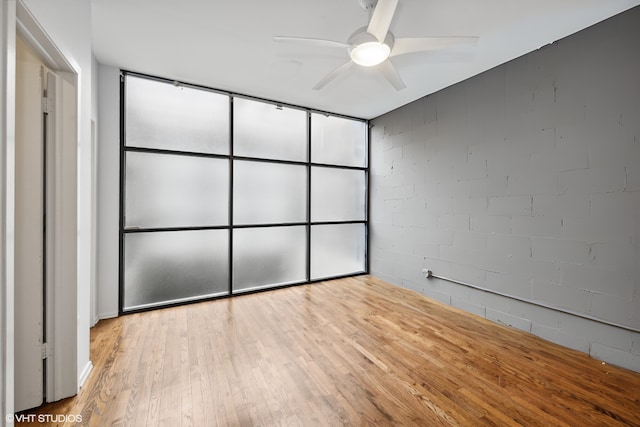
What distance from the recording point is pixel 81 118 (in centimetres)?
185

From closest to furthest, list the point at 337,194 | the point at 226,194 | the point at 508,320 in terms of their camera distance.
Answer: the point at 508,320
the point at 226,194
the point at 337,194

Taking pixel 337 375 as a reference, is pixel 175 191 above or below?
above

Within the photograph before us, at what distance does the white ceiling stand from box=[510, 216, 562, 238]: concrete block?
1.69m

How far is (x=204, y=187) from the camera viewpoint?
3.53m

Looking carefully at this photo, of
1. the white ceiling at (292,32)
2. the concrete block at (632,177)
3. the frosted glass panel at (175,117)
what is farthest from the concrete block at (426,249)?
the frosted glass panel at (175,117)

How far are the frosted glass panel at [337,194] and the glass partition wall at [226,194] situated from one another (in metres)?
0.02

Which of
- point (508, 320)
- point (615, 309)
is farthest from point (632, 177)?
point (508, 320)

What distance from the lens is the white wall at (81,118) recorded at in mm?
1609

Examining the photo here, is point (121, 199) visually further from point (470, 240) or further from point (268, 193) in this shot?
point (470, 240)

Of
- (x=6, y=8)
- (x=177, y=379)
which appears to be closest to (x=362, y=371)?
(x=177, y=379)

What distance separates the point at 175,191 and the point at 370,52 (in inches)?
108

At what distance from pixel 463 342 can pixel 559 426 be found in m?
0.97

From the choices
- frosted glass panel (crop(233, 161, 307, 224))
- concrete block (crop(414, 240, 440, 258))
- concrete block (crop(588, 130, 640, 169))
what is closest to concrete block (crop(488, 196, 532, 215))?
concrete block (crop(588, 130, 640, 169))
